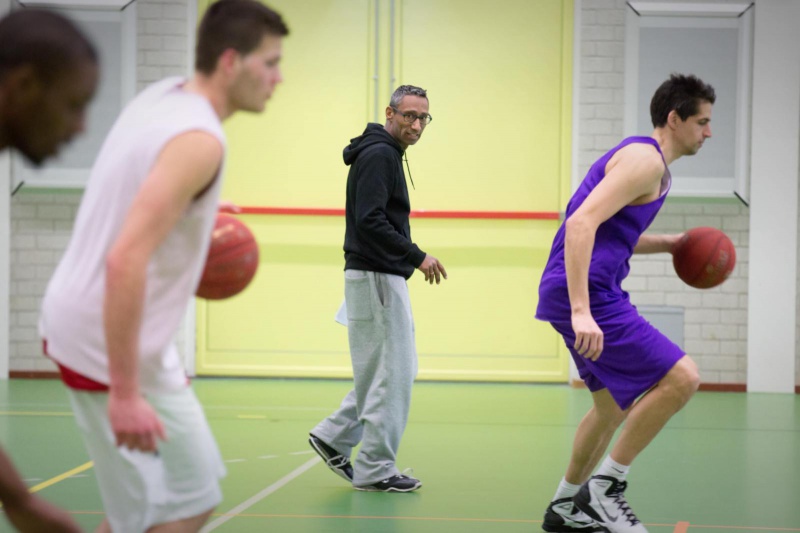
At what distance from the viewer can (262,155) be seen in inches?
364

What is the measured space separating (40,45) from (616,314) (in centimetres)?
231

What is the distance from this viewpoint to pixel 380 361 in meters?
4.59

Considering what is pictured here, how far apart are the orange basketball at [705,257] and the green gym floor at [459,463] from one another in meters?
0.99

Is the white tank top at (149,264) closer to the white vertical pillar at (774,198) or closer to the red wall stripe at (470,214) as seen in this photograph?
the red wall stripe at (470,214)

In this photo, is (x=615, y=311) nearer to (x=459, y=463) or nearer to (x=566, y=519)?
(x=566, y=519)

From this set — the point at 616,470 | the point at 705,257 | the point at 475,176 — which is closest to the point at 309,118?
the point at 475,176

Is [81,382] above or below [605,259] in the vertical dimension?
below

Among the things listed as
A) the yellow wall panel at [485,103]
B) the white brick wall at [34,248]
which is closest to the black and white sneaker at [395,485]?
the yellow wall panel at [485,103]

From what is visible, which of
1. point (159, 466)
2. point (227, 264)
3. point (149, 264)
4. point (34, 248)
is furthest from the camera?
point (34, 248)

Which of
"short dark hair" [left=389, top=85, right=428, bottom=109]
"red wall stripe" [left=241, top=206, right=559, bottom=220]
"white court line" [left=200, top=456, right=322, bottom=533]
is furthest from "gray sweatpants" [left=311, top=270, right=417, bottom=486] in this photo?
"red wall stripe" [left=241, top=206, right=559, bottom=220]

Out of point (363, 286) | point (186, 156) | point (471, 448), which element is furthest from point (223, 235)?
point (471, 448)

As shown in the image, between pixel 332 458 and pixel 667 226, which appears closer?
pixel 332 458

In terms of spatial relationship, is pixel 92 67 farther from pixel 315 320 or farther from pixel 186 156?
pixel 315 320

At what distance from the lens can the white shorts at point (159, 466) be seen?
2039mm
